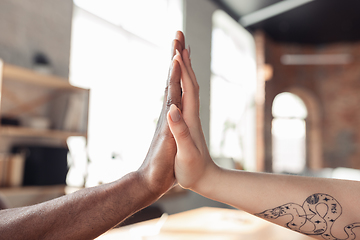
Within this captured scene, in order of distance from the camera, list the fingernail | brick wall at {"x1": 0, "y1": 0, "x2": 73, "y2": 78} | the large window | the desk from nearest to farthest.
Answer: the fingernail
the desk
brick wall at {"x1": 0, "y1": 0, "x2": 73, "y2": 78}
the large window

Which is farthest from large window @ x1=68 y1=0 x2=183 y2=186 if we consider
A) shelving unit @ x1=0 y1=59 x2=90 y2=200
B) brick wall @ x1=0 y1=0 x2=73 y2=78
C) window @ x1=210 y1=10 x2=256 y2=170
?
window @ x1=210 y1=10 x2=256 y2=170

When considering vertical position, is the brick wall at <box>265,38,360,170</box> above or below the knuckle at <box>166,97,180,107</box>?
above

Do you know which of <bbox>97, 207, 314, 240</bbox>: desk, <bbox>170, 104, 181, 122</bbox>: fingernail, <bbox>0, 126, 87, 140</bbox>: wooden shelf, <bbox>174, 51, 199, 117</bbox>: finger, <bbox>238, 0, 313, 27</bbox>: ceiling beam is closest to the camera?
<bbox>170, 104, 181, 122</bbox>: fingernail

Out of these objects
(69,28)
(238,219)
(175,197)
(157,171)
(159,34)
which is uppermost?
(159,34)

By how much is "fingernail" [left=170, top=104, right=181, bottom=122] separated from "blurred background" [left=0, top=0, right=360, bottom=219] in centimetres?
160

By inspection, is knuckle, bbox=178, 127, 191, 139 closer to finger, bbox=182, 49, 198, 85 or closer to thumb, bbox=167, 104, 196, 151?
thumb, bbox=167, 104, 196, 151

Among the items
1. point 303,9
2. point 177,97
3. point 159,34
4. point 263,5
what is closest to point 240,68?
point 263,5

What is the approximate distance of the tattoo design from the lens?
0.84m

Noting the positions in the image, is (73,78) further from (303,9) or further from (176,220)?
(303,9)

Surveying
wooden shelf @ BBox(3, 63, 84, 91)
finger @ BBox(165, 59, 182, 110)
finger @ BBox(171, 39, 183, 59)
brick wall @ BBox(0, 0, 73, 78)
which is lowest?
finger @ BBox(165, 59, 182, 110)

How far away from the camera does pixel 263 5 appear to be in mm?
5723

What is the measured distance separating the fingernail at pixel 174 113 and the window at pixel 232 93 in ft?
12.5

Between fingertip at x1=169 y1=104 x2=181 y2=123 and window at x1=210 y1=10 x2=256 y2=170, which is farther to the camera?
window at x1=210 y1=10 x2=256 y2=170

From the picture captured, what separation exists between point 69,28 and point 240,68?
417 centimetres
